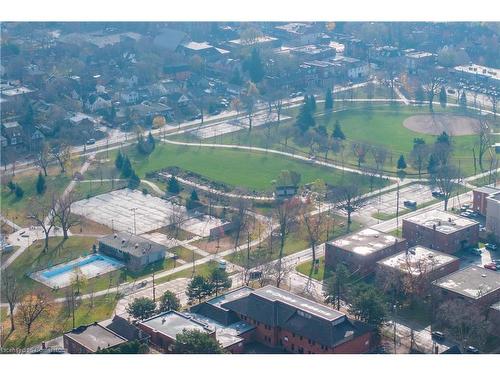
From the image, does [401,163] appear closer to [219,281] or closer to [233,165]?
[233,165]

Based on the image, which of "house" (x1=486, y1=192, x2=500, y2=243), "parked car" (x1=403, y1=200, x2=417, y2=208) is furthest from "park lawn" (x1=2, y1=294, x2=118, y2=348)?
"house" (x1=486, y1=192, x2=500, y2=243)

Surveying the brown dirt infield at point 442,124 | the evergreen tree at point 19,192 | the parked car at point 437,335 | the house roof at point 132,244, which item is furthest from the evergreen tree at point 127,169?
the parked car at point 437,335

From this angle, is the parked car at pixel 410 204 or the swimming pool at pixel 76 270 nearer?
the swimming pool at pixel 76 270

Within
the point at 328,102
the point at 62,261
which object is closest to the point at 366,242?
the point at 62,261

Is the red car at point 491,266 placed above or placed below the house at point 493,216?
below

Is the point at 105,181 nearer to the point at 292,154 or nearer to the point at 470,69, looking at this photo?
the point at 292,154

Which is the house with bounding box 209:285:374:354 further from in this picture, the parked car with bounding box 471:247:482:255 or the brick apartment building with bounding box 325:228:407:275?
the parked car with bounding box 471:247:482:255

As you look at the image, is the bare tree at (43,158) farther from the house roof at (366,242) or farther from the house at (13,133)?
A: the house roof at (366,242)
